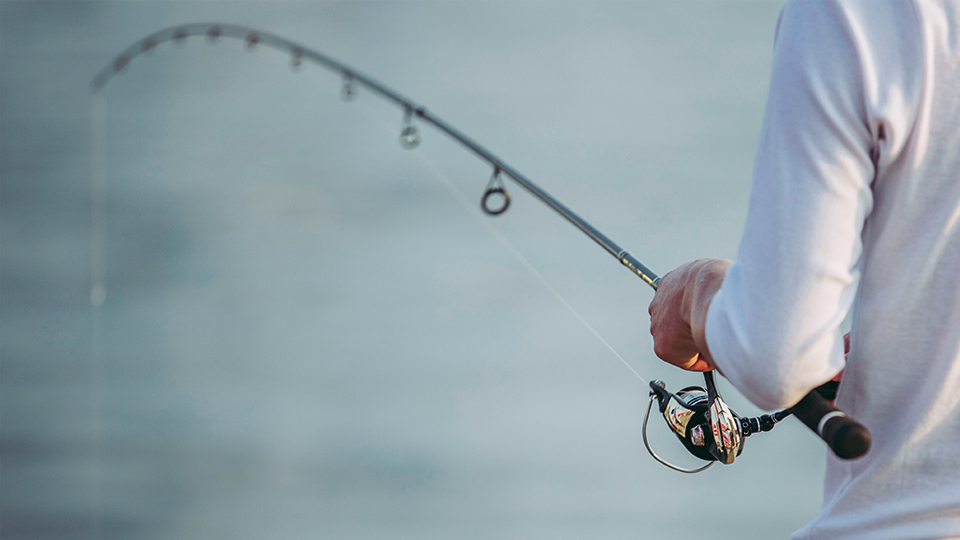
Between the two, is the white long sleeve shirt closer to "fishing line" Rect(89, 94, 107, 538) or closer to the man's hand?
the man's hand

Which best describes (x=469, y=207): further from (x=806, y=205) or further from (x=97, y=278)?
(x=806, y=205)

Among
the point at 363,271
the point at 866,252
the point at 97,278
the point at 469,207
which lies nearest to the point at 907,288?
the point at 866,252

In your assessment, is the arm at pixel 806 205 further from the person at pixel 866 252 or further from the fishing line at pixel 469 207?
the fishing line at pixel 469 207

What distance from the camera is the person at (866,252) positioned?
398mm

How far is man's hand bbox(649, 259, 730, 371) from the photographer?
1.69 feet

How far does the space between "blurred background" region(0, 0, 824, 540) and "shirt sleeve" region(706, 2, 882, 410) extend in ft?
7.24

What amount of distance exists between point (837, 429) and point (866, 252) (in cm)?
12

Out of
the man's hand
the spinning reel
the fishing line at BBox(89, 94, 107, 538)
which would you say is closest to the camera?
the man's hand

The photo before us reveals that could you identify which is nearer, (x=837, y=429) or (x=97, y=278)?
(x=837, y=429)

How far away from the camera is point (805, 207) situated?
0.41m

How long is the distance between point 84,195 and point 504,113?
91.8 inches

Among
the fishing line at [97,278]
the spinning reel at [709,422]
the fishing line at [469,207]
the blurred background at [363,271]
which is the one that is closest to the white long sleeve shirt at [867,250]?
the spinning reel at [709,422]

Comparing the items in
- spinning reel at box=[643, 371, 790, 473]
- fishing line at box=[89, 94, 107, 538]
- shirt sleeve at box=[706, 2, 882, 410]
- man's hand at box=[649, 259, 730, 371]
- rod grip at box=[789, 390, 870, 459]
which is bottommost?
fishing line at box=[89, 94, 107, 538]

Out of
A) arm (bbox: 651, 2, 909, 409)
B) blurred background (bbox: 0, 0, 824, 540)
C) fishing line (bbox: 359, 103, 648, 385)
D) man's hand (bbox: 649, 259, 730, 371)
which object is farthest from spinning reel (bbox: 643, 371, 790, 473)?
fishing line (bbox: 359, 103, 648, 385)
